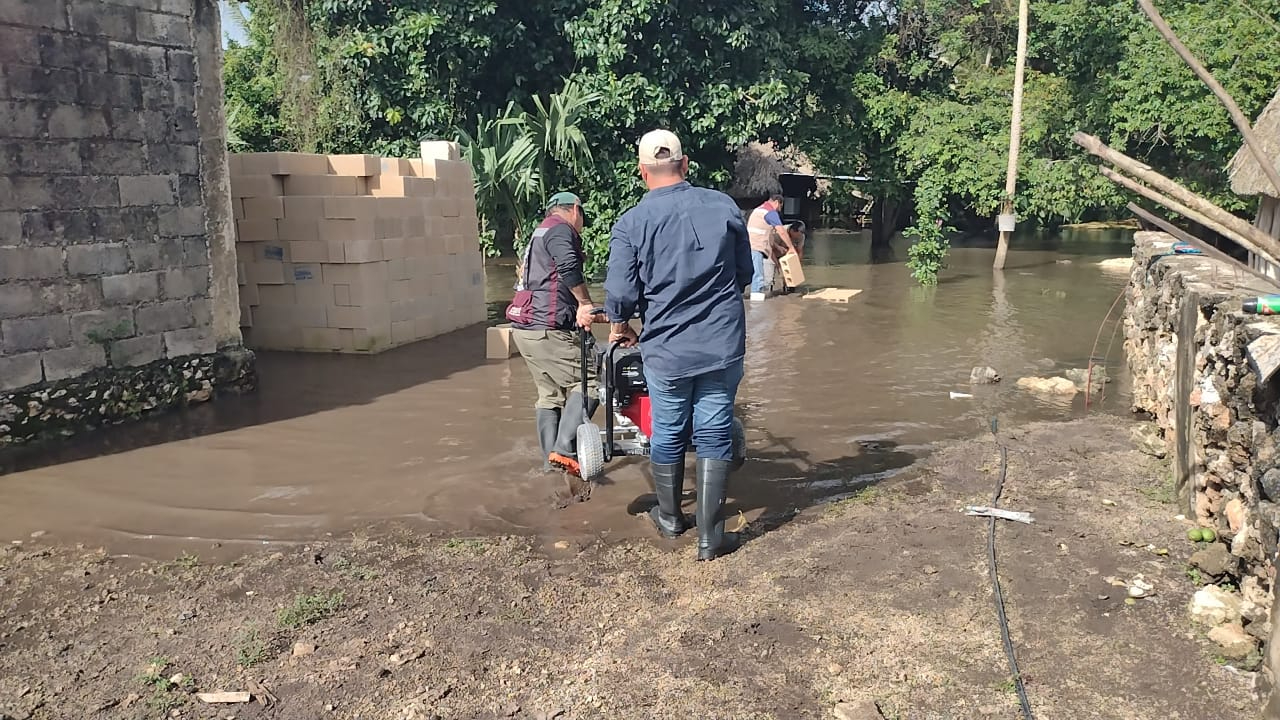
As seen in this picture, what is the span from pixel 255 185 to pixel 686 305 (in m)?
6.82

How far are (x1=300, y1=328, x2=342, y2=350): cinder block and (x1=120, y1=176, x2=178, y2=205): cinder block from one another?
2683 mm

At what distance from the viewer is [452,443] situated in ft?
21.8

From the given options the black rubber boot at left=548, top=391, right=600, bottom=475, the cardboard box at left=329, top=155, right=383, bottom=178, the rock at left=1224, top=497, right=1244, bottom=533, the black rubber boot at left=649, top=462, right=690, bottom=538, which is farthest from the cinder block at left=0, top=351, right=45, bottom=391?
the rock at left=1224, top=497, right=1244, bottom=533

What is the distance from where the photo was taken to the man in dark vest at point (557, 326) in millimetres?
5391

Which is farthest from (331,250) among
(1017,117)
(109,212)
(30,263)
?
(1017,117)

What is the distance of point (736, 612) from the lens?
387 centimetres

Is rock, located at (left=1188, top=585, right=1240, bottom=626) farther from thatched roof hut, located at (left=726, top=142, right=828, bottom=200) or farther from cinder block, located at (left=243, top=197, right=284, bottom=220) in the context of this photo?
thatched roof hut, located at (left=726, top=142, right=828, bottom=200)

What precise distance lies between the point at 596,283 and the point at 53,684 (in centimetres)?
1321

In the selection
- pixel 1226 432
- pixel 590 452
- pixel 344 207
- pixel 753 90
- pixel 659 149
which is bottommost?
pixel 590 452

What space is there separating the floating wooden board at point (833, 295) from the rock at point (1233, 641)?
1058cm

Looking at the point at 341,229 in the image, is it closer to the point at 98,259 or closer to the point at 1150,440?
the point at 98,259

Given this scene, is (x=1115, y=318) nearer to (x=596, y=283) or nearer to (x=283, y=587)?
(x=596, y=283)

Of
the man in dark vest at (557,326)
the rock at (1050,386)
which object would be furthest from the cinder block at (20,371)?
the rock at (1050,386)

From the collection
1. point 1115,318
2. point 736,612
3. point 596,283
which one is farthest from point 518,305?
point 596,283
